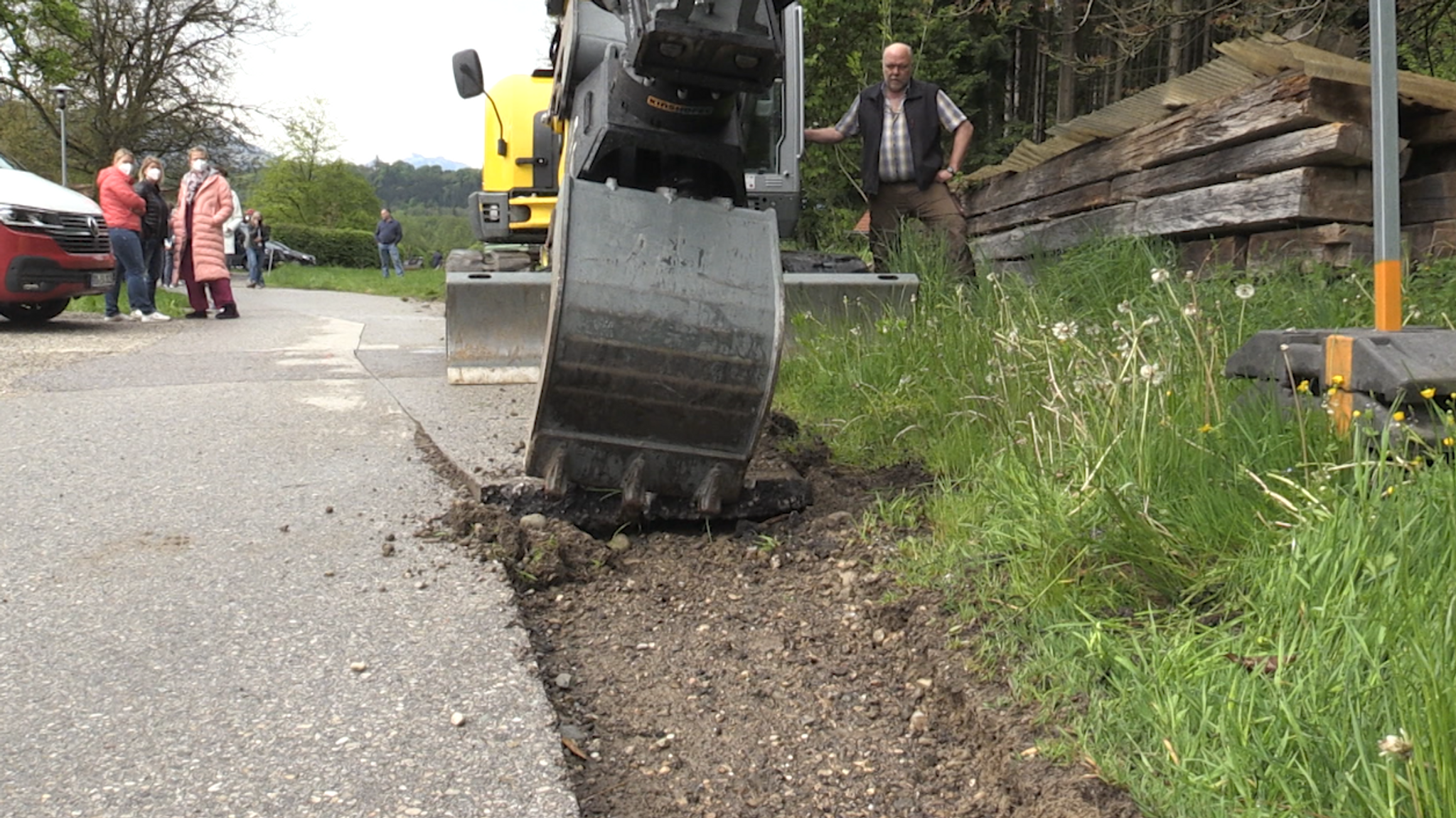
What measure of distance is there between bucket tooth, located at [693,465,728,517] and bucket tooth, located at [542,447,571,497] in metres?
0.40

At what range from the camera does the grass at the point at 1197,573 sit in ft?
5.83

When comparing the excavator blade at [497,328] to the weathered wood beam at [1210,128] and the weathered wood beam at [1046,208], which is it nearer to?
the weathered wood beam at [1046,208]

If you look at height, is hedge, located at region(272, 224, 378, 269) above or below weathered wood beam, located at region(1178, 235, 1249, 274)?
above

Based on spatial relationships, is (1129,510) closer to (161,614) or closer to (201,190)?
(161,614)

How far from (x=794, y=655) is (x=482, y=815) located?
95 centimetres

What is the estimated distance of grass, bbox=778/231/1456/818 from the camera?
1.78 metres

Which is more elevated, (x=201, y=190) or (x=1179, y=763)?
(x=201, y=190)

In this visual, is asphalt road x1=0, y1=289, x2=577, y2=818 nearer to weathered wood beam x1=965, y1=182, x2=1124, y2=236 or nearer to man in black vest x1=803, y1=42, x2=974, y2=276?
man in black vest x1=803, y1=42, x2=974, y2=276

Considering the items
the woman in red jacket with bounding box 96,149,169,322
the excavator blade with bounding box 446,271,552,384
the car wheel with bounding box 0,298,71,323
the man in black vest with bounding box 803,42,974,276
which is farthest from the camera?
the woman in red jacket with bounding box 96,149,169,322

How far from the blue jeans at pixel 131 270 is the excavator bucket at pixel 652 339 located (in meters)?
10.2

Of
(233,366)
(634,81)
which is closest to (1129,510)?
(634,81)

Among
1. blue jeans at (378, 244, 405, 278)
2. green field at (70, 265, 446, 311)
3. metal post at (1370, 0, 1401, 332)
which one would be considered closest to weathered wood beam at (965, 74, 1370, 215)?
metal post at (1370, 0, 1401, 332)

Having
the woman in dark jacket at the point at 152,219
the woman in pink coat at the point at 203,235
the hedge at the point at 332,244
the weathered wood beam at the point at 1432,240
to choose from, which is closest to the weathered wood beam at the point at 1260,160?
the weathered wood beam at the point at 1432,240

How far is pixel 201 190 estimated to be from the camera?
42.3 ft
